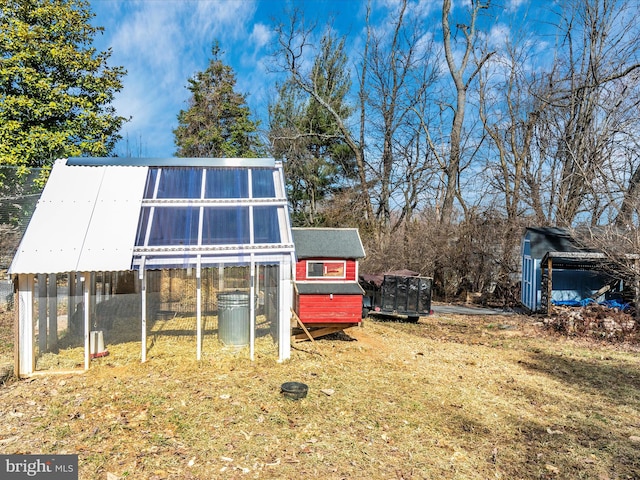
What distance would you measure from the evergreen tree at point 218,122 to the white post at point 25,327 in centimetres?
2340

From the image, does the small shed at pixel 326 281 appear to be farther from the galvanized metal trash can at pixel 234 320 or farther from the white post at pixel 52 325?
the white post at pixel 52 325

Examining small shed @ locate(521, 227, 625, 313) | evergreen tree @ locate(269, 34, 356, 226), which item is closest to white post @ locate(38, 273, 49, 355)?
small shed @ locate(521, 227, 625, 313)

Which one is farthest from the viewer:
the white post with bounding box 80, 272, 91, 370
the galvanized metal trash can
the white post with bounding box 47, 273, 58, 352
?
the galvanized metal trash can

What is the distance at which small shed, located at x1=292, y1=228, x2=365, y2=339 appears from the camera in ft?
34.8

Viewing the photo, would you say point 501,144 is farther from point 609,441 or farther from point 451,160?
point 609,441

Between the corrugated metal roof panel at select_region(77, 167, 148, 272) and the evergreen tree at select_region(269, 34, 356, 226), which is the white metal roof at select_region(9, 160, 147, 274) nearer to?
the corrugated metal roof panel at select_region(77, 167, 148, 272)

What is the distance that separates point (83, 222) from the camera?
8.48 metres

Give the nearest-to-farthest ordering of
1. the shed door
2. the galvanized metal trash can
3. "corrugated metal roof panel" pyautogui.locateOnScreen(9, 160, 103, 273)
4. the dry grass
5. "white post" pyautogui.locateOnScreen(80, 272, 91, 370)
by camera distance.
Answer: the dry grass
"corrugated metal roof panel" pyautogui.locateOnScreen(9, 160, 103, 273)
"white post" pyautogui.locateOnScreen(80, 272, 91, 370)
the galvanized metal trash can
the shed door

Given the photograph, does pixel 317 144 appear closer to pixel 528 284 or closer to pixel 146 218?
pixel 528 284

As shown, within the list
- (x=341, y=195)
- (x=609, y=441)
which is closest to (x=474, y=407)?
(x=609, y=441)

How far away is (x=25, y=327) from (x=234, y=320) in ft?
12.6

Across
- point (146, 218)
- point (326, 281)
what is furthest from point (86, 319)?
point (326, 281)

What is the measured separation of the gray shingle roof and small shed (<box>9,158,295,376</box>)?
162 centimetres

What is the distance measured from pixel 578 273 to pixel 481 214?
593cm
